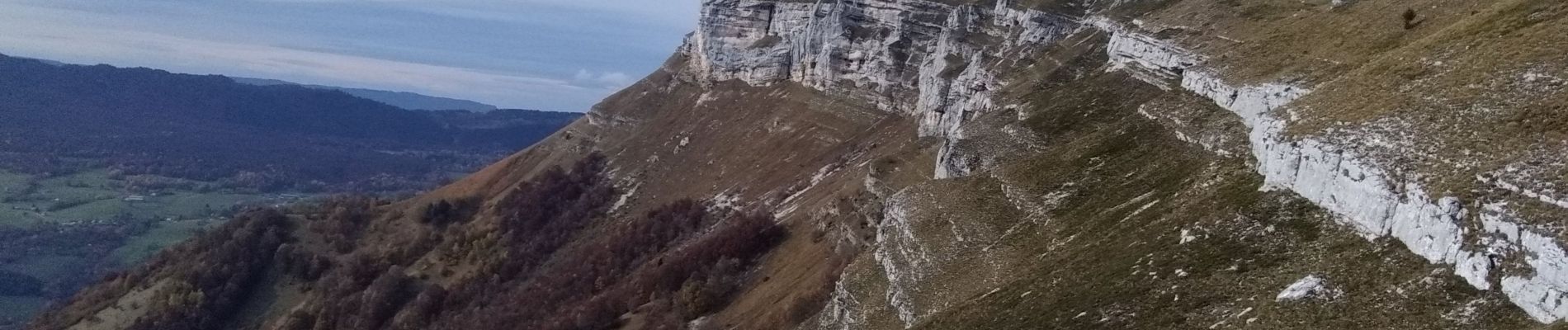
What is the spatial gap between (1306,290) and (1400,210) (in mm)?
3189

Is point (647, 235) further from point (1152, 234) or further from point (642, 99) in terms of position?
point (1152, 234)

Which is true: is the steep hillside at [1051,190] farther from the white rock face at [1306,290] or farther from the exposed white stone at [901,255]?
the exposed white stone at [901,255]

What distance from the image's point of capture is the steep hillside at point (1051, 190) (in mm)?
22547

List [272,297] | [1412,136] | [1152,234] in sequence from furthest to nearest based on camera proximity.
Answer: [272,297] < [1152,234] < [1412,136]

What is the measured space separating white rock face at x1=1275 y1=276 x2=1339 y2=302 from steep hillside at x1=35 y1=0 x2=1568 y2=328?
7 cm

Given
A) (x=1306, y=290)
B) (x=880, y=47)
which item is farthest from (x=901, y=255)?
(x=880, y=47)

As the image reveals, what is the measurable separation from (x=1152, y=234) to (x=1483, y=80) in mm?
10379

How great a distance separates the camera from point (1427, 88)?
91.2ft

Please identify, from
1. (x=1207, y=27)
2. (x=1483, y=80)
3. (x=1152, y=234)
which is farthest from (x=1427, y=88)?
(x=1207, y=27)

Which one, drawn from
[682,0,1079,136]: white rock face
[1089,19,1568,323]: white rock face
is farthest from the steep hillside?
[682,0,1079,136]: white rock face

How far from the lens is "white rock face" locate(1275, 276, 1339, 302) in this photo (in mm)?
22391

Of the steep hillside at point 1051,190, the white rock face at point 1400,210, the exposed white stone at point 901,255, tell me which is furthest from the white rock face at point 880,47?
the white rock face at point 1400,210

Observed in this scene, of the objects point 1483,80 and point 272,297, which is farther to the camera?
point 272,297

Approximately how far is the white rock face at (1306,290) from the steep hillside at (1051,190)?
75 millimetres
